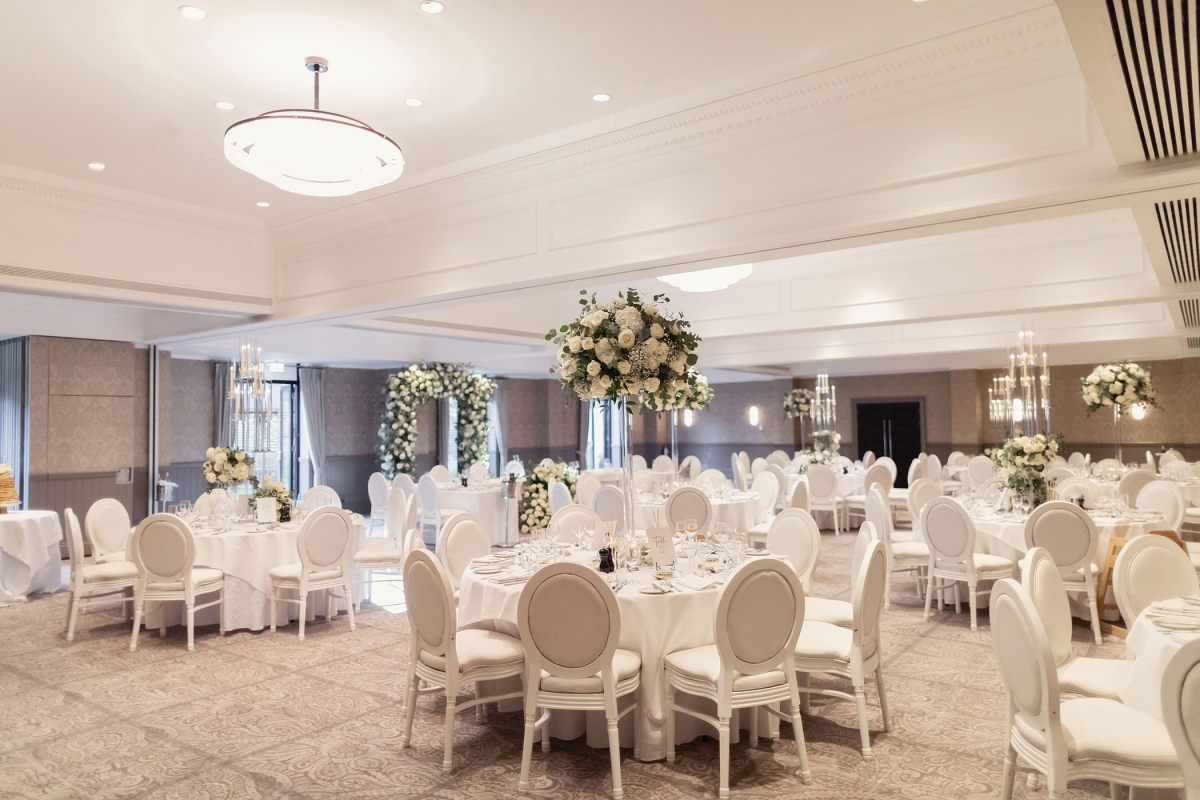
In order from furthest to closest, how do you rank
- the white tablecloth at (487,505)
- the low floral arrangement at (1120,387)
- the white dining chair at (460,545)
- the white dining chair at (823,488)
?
1. the low floral arrangement at (1120,387)
2. the white dining chair at (823,488)
3. the white tablecloth at (487,505)
4. the white dining chair at (460,545)

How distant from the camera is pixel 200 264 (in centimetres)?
699

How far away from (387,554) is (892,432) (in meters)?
14.4

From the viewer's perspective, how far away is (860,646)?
3930 millimetres

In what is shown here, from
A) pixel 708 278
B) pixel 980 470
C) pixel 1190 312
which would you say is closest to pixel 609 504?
pixel 708 278

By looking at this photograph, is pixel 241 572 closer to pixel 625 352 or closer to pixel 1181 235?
pixel 625 352

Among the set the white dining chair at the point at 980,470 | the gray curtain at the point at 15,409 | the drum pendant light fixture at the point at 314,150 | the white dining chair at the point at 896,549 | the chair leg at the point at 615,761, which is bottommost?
the chair leg at the point at 615,761

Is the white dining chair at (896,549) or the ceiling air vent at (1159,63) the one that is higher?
the ceiling air vent at (1159,63)

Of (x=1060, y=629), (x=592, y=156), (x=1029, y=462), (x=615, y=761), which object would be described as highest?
(x=592, y=156)

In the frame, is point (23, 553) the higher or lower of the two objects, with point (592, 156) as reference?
lower

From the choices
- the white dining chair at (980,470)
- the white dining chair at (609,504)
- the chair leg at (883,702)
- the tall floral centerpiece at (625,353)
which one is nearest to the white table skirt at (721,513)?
the white dining chair at (609,504)

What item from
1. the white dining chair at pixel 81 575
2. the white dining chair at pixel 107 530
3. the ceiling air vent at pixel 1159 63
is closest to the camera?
the ceiling air vent at pixel 1159 63

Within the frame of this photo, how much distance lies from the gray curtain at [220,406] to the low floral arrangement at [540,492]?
18.8 ft

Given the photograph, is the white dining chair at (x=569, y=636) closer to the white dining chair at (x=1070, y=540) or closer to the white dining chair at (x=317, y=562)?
the white dining chair at (x=317, y=562)

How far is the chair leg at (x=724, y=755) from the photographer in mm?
3420
